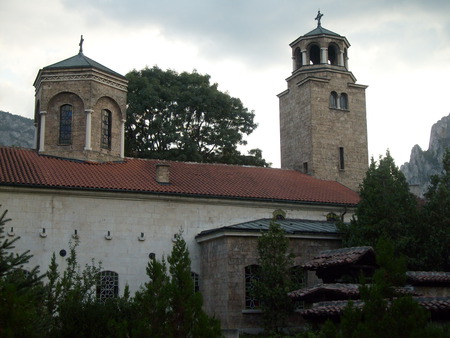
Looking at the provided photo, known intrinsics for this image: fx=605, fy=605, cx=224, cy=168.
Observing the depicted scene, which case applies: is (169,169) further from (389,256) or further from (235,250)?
(389,256)

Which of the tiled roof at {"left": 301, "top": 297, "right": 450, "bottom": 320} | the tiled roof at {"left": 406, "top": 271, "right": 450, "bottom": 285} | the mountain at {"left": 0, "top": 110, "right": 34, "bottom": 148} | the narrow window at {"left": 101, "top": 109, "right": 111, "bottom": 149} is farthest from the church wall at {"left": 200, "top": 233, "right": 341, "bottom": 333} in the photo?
the mountain at {"left": 0, "top": 110, "right": 34, "bottom": 148}

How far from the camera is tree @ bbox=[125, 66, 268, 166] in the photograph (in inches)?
1527

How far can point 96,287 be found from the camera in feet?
72.0

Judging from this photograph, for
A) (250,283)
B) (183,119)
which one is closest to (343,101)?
(183,119)

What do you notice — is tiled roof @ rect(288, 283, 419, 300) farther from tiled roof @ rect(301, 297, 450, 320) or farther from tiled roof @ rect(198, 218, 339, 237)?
tiled roof @ rect(198, 218, 339, 237)

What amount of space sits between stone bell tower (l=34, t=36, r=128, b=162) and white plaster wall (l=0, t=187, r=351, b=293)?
13.0ft

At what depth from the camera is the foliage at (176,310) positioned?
10.9 meters

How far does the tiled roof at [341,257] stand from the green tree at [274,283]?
4.30 ft

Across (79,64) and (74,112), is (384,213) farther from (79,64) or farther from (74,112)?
(79,64)

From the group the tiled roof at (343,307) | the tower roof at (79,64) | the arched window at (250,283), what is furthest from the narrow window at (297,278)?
the tower roof at (79,64)

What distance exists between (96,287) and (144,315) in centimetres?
1056

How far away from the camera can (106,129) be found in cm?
2825

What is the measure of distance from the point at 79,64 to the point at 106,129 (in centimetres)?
319

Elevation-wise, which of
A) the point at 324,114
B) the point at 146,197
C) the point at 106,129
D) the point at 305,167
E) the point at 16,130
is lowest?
the point at 146,197
